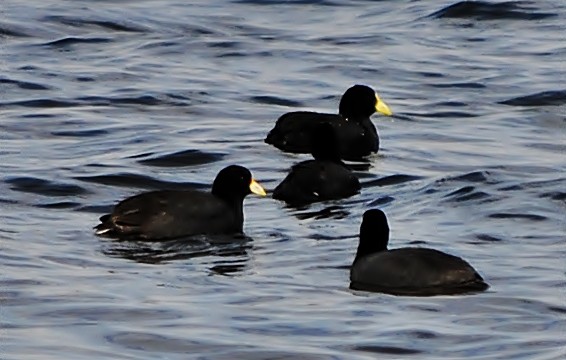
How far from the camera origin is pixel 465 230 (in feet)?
54.5

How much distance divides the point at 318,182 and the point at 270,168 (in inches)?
78.2

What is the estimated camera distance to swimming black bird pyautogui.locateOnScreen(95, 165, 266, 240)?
16.0 m

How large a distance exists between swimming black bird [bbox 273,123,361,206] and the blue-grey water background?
144 millimetres

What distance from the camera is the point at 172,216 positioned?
634 inches

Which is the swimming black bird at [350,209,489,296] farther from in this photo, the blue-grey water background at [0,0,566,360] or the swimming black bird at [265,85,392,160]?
the swimming black bird at [265,85,392,160]

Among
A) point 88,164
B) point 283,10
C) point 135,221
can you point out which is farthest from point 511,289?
point 283,10

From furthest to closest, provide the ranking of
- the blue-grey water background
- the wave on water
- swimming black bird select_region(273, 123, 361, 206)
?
the wave on water → swimming black bird select_region(273, 123, 361, 206) → the blue-grey water background

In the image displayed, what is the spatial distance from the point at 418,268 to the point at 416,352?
1.95 m

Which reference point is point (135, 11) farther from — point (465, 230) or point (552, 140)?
point (465, 230)

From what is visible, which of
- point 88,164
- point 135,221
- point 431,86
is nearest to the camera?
point 135,221

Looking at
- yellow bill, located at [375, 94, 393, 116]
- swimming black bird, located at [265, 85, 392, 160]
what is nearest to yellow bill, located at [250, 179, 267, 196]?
swimming black bird, located at [265, 85, 392, 160]

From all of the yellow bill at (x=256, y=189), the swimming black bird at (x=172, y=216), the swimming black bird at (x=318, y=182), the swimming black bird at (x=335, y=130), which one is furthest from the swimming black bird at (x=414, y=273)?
the swimming black bird at (x=335, y=130)

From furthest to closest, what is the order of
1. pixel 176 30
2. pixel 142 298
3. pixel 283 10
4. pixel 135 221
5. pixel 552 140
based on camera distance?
pixel 283 10 < pixel 176 30 < pixel 552 140 < pixel 135 221 < pixel 142 298

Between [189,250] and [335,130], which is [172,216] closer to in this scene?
[189,250]
